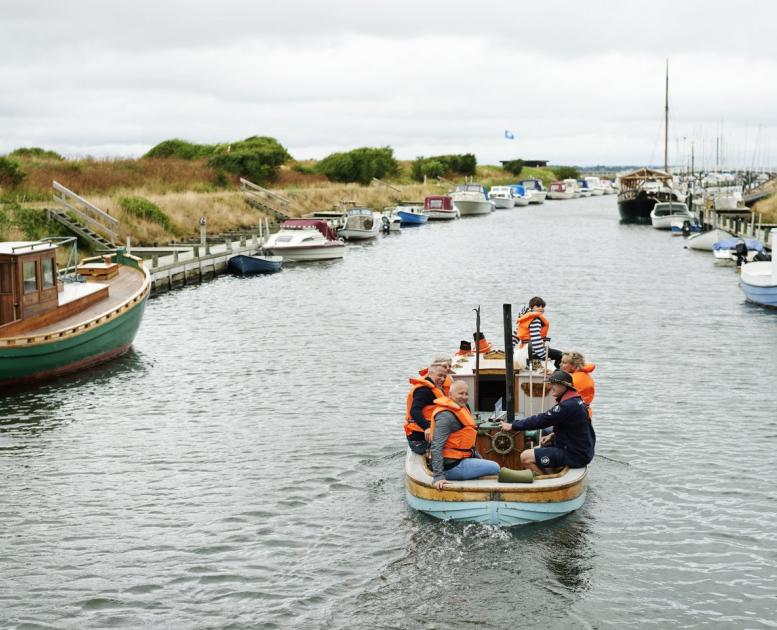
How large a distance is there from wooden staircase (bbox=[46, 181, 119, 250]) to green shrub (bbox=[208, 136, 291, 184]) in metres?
37.6

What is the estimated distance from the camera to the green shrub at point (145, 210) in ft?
177

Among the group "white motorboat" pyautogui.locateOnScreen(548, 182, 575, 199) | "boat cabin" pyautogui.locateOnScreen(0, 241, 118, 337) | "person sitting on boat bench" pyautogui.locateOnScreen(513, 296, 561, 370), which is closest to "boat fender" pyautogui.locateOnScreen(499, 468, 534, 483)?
"person sitting on boat bench" pyautogui.locateOnScreen(513, 296, 561, 370)

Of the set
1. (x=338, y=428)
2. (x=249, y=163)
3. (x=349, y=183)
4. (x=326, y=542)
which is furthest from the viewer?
(x=349, y=183)

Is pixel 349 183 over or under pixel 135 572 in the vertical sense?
over

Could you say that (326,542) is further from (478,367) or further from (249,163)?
(249,163)

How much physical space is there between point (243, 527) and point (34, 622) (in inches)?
143

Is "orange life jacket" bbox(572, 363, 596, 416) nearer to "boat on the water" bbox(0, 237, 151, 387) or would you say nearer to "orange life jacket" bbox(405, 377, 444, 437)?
"orange life jacket" bbox(405, 377, 444, 437)

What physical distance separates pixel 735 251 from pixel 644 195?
40368 mm

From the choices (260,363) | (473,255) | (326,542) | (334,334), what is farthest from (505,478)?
(473,255)

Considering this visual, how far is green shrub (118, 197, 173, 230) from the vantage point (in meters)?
53.9

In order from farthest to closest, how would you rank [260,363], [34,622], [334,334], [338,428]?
[334,334] → [260,363] → [338,428] → [34,622]

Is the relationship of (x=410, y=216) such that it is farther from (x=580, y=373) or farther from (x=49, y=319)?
(x=580, y=373)

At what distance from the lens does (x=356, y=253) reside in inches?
2422

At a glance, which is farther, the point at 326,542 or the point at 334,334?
the point at 334,334
